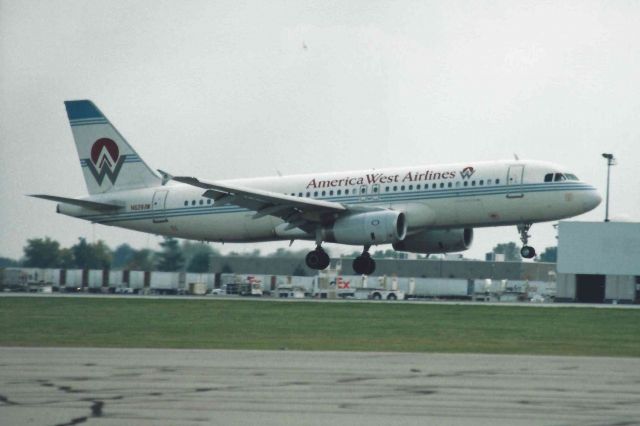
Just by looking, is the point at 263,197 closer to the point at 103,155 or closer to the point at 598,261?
the point at 103,155

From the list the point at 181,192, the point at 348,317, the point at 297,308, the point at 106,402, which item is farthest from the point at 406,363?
the point at 181,192

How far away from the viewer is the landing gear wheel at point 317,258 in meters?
56.5

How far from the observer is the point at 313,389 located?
1939cm

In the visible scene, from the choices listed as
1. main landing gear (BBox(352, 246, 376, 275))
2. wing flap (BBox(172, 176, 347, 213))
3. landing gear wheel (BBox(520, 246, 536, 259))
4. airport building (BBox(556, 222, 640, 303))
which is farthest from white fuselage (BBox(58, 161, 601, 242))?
airport building (BBox(556, 222, 640, 303))

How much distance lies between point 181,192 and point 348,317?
2247 centimetres

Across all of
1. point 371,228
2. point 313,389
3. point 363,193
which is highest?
point 363,193

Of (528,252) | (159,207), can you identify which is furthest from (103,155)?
(528,252)

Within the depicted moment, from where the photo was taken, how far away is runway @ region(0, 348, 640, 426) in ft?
54.1

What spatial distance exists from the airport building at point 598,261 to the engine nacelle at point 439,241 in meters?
22.6

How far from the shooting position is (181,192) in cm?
6225

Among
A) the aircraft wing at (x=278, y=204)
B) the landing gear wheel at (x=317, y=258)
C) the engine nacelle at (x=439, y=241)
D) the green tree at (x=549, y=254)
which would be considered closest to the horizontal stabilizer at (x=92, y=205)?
the aircraft wing at (x=278, y=204)

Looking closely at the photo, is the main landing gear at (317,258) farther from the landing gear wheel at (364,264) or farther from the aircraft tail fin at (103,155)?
Answer: the aircraft tail fin at (103,155)

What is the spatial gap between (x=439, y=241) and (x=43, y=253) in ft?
106

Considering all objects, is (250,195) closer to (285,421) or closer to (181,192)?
(181,192)
